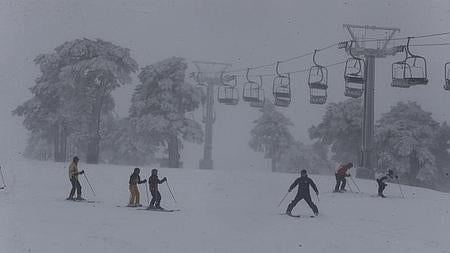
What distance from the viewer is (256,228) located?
1895 centimetres

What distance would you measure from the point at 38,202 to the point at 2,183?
28.3ft

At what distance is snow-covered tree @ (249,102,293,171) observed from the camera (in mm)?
80938

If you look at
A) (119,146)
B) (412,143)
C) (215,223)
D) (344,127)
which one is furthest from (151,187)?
(119,146)

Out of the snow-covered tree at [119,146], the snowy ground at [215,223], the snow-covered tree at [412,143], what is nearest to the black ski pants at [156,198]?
the snowy ground at [215,223]

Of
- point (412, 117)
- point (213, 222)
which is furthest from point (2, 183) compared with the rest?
point (412, 117)

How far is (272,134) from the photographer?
81375mm

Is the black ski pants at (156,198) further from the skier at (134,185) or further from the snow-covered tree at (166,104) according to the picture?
the snow-covered tree at (166,104)

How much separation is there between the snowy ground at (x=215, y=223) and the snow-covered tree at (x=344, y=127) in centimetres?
3201

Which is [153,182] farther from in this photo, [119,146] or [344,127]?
[119,146]

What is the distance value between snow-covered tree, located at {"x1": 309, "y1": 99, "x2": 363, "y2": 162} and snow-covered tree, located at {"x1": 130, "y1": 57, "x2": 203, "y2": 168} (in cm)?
1582

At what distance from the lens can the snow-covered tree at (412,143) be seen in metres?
59.2

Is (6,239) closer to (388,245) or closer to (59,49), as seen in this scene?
(388,245)

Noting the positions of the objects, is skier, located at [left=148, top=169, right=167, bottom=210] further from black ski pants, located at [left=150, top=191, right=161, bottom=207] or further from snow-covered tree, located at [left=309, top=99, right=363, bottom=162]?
snow-covered tree, located at [left=309, top=99, right=363, bottom=162]

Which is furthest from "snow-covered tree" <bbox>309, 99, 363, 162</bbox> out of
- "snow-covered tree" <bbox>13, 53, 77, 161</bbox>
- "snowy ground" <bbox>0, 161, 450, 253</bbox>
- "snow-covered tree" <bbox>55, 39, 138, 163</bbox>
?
"snowy ground" <bbox>0, 161, 450, 253</bbox>
